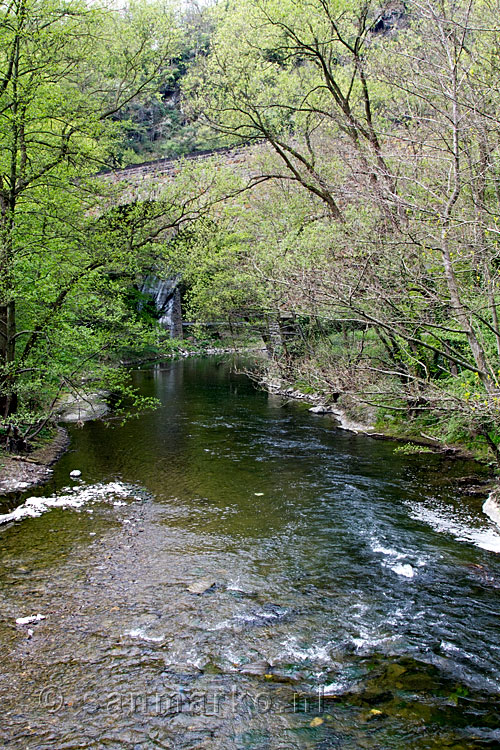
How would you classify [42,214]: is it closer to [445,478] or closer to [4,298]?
[4,298]

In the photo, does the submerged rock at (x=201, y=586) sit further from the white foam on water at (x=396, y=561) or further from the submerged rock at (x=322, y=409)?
the submerged rock at (x=322, y=409)

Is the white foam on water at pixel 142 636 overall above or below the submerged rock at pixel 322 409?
below

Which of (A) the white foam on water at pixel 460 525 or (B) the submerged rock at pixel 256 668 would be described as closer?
(B) the submerged rock at pixel 256 668

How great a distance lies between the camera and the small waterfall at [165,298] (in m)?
39.5

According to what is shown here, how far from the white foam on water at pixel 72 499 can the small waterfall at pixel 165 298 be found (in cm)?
3056

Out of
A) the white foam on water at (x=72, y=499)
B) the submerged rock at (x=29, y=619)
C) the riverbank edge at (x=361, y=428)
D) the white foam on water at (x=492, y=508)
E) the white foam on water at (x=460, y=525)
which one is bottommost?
the submerged rock at (x=29, y=619)

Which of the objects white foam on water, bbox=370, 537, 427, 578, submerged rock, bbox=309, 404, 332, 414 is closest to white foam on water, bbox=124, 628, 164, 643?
white foam on water, bbox=370, 537, 427, 578

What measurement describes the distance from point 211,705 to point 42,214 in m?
9.11

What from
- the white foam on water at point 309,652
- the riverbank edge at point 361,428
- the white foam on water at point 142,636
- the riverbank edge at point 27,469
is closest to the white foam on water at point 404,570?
the white foam on water at point 309,652

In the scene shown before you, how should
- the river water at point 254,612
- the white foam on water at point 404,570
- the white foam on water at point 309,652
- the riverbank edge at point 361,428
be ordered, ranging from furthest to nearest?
1. the riverbank edge at point 361,428
2. the white foam on water at point 404,570
3. the white foam on water at point 309,652
4. the river water at point 254,612

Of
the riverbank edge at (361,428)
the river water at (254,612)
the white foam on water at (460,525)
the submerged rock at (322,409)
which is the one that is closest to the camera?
the river water at (254,612)

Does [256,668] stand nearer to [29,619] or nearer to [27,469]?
[29,619]

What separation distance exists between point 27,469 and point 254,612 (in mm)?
6755

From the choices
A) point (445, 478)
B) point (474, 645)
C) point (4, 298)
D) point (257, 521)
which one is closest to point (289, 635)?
point (474, 645)
